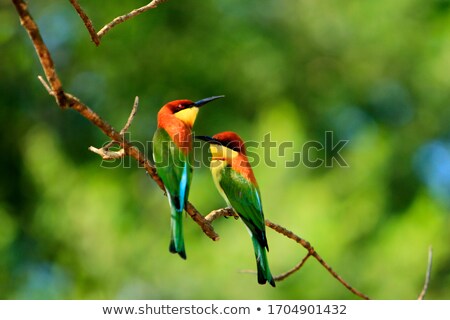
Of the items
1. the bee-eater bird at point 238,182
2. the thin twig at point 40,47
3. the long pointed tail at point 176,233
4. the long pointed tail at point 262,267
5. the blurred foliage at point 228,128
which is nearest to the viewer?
the thin twig at point 40,47

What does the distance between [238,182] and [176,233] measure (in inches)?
18.1

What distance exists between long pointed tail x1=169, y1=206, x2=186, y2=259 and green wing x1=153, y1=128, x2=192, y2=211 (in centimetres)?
1

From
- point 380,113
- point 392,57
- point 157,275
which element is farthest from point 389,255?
point 392,57

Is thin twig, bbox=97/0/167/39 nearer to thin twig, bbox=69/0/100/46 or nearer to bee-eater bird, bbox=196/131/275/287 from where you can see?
thin twig, bbox=69/0/100/46

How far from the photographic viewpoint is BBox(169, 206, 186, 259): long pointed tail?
0.92 metres

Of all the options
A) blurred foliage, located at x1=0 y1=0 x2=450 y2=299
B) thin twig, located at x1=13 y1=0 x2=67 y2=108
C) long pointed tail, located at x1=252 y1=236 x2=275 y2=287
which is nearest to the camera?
thin twig, located at x1=13 y1=0 x2=67 y2=108

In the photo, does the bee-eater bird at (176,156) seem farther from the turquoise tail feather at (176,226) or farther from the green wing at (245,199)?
the green wing at (245,199)

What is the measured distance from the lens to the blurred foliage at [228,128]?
215 inches

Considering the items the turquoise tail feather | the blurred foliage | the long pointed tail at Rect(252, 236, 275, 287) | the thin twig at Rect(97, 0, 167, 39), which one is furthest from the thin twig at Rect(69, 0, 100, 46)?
the blurred foliage

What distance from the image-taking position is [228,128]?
6516 millimetres

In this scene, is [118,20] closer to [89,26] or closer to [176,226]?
[89,26]

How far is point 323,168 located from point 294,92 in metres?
1.67

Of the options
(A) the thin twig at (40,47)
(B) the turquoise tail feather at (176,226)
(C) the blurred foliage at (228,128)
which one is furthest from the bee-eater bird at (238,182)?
(C) the blurred foliage at (228,128)

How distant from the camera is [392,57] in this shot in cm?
877
